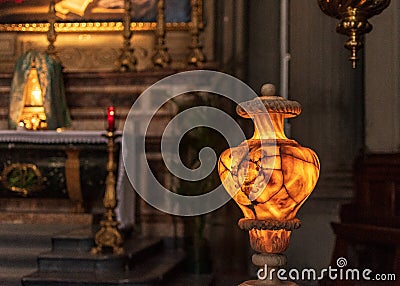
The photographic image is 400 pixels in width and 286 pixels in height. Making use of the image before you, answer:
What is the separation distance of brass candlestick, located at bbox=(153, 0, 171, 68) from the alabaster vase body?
15.3 feet

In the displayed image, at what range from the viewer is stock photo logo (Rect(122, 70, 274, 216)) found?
5.56 metres

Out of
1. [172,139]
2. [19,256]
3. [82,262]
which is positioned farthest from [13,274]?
[172,139]

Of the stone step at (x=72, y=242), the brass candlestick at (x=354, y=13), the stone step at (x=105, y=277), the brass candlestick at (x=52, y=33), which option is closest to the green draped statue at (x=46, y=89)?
the brass candlestick at (x=52, y=33)

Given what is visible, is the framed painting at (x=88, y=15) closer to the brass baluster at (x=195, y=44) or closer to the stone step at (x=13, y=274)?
the brass baluster at (x=195, y=44)

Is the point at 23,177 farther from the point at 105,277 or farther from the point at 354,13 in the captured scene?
the point at 354,13

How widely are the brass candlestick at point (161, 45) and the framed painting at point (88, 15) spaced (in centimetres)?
55

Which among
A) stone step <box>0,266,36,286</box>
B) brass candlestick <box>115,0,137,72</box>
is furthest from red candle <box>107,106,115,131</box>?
brass candlestick <box>115,0,137,72</box>

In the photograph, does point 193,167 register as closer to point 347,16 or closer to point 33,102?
point 33,102

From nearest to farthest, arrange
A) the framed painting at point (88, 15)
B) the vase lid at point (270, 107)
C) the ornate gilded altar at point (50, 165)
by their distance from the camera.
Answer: the vase lid at point (270, 107), the ornate gilded altar at point (50, 165), the framed painting at point (88, 15)

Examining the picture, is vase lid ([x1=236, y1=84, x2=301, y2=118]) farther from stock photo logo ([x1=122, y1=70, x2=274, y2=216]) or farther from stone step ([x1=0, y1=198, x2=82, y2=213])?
stone step ([x1=0, y1=198, x2=82, y2=213])

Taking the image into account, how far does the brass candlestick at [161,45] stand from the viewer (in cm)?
652

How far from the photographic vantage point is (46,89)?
19.5 feet

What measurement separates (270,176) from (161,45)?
4940 millimetres

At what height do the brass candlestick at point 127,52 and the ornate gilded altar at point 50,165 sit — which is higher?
the brass candlestick at point 127,52
